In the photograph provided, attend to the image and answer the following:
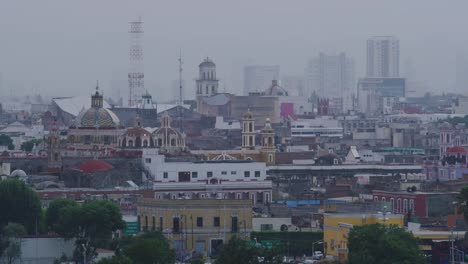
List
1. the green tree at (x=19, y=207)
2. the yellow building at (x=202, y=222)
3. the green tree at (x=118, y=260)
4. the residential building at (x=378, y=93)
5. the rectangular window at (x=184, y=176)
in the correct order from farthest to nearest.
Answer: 1. the residential building at (x=378, y=93)
2. the rectangular window at (x=184, y=176)
3. the green tree at (x=19, y=207)
4. the yellow building at (x=202, y=222)
5. the green tree at (x=118, y=260)

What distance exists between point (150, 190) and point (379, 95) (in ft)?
315

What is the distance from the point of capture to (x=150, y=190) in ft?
162

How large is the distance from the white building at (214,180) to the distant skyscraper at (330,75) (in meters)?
119

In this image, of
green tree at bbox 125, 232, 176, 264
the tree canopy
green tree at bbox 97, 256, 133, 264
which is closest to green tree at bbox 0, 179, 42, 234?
green tree at bbox 125, 232, 176, 264

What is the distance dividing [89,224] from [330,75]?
13641cm

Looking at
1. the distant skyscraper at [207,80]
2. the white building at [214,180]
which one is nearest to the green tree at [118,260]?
the white building at [214,180]

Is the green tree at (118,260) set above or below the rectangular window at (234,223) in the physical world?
below

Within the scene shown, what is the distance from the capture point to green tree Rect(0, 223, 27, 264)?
3612 centimetres

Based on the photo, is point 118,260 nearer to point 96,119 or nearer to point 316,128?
point 96,119

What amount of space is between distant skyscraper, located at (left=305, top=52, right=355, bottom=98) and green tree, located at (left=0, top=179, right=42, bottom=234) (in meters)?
129

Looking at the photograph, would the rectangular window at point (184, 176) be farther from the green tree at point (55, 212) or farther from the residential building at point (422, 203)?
the green tree at point (55, 212)

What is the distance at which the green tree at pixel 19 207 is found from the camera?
132ft

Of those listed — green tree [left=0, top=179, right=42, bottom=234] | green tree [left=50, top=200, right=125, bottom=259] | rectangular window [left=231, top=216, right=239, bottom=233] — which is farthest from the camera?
green tree [left=0, top=179, right=42, bottom=234]

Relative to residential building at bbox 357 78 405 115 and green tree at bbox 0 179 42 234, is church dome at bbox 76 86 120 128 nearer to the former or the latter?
green tree at bbox 0 179 42 234
